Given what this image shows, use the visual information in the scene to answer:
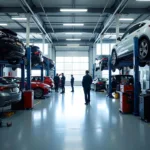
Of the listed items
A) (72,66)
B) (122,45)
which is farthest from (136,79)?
(72,66)

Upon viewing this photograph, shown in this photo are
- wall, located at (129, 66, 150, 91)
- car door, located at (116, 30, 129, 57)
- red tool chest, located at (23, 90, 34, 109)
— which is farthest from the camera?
wall, located at (129, 66, 150, 91)

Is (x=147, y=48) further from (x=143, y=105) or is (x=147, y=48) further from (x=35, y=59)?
(x=35, y=59)

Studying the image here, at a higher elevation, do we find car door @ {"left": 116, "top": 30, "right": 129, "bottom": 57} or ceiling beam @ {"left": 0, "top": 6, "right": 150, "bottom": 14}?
→ ceiling beam @ {"left": 0, "top": 6, "right": 150, "bottom": 14}

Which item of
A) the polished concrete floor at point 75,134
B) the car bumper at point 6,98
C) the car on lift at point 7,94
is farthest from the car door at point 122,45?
the car bumper at point 6,98

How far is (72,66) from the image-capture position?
1111 inches

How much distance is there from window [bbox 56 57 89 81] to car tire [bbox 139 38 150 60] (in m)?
22.0

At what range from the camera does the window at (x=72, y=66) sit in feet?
92.4

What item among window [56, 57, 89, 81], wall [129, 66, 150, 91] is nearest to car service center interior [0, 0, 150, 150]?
wall [129, 66, 150, 91]

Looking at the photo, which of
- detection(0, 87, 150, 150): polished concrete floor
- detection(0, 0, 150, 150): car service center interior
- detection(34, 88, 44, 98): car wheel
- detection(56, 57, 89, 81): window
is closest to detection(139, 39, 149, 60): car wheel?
detection(0, 0, 150, 150): car service center interior

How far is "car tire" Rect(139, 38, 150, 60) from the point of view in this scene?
5.67 m

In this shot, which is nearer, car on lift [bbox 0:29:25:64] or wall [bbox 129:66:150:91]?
car on lift [bbox 0:29:25:64]

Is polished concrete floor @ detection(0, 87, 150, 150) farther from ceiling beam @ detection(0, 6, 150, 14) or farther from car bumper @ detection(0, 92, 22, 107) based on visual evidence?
ceiling beam @ detection(0, 6, 150, 14)

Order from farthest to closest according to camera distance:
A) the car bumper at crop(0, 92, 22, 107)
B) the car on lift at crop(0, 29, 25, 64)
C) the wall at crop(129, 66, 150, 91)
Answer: the wall at crop(129, 66, 150, 91)
the car on lift at crop(0, 29, 25, 64)
the car bumper at crop(0, 92, 22, 107)

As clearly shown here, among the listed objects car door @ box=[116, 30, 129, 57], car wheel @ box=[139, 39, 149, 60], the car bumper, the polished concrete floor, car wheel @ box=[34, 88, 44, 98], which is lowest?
the polished concrete floor
